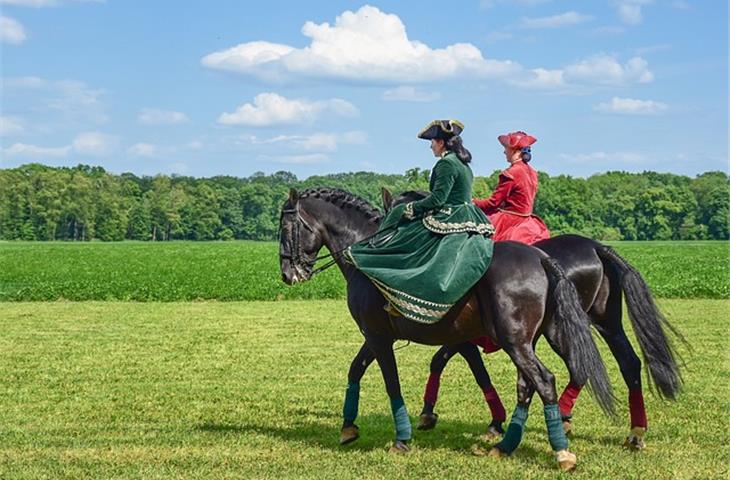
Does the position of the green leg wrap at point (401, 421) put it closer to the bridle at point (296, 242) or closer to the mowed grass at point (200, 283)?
the bridle at point (296, 242)

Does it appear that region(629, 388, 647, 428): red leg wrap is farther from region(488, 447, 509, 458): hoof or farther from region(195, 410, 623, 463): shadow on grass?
region(488, 447, 509, 458): hoof

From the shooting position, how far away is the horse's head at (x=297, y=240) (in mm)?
8359

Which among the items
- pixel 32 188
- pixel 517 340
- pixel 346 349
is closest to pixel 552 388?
pixel 517 340

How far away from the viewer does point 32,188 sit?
119 m

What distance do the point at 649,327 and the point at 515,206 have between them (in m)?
1.68

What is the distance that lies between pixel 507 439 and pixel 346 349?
8.15 meters

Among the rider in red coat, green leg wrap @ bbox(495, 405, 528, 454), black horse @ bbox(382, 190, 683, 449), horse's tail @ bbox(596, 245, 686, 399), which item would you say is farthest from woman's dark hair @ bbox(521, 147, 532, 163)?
green leg wrap @ bbox(495, 405, 528, 454)

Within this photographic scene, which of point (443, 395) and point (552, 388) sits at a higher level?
point (552, 388)

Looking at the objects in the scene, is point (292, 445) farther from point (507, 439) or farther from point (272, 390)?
point (272, 390)

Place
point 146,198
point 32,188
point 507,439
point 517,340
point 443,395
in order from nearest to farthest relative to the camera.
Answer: point 517,340 < point 507,439 < point 443,395 < point 32,188 < point 146,198

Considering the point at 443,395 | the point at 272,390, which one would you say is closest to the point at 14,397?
the point at 272,390

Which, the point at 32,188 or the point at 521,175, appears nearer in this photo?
the point at 521,175

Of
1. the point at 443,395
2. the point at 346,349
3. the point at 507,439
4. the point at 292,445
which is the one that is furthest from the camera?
the point at 346,349

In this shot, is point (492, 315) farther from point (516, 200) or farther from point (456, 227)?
point (516, 200)
